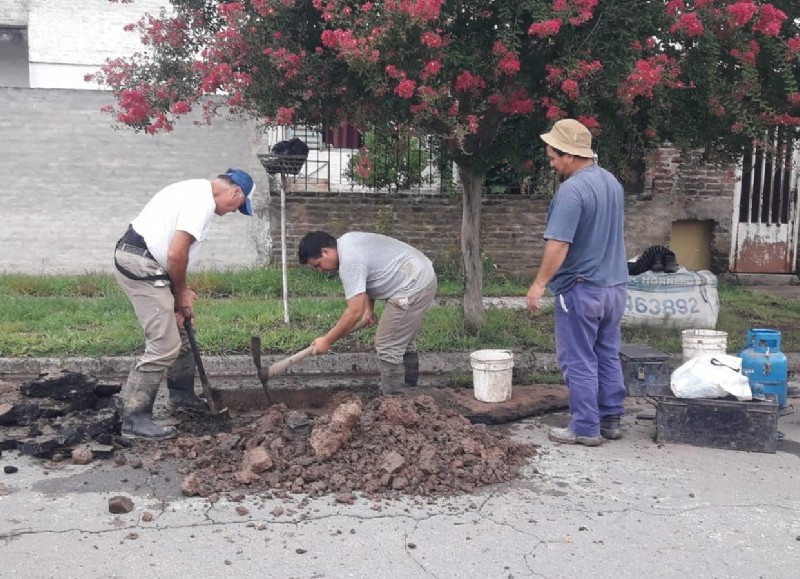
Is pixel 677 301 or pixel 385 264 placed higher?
pixel 385 264

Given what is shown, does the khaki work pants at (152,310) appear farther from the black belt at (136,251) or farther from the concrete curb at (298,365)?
the concrete curb at (298,365)

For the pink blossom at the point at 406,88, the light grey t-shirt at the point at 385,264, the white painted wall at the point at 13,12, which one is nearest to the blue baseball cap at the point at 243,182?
the light grey t-shirt at the point at 385,264

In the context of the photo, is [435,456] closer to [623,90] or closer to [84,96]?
[623,90]

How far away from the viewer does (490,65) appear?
229 inches

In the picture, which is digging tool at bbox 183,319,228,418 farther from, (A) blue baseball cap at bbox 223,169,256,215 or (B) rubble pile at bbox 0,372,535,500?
(A) blue baseball cap at bbox 223,169,256,215

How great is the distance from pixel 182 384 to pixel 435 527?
8.51 ft

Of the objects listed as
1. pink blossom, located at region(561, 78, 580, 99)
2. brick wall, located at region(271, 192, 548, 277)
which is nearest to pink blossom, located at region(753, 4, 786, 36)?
pink blossom, located at region(561, 78, 580, 99)

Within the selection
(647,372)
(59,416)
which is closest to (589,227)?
(647,372)

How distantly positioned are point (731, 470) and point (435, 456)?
1747mm

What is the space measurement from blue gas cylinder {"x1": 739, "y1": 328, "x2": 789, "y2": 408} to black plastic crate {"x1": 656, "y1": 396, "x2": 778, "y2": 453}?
531 mm

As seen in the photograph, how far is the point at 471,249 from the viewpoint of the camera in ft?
24.7

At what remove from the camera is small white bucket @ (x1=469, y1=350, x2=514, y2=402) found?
5.71 m

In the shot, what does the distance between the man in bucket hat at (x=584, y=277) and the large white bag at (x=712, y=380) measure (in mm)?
377

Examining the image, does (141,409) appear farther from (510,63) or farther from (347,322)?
(510,63)
